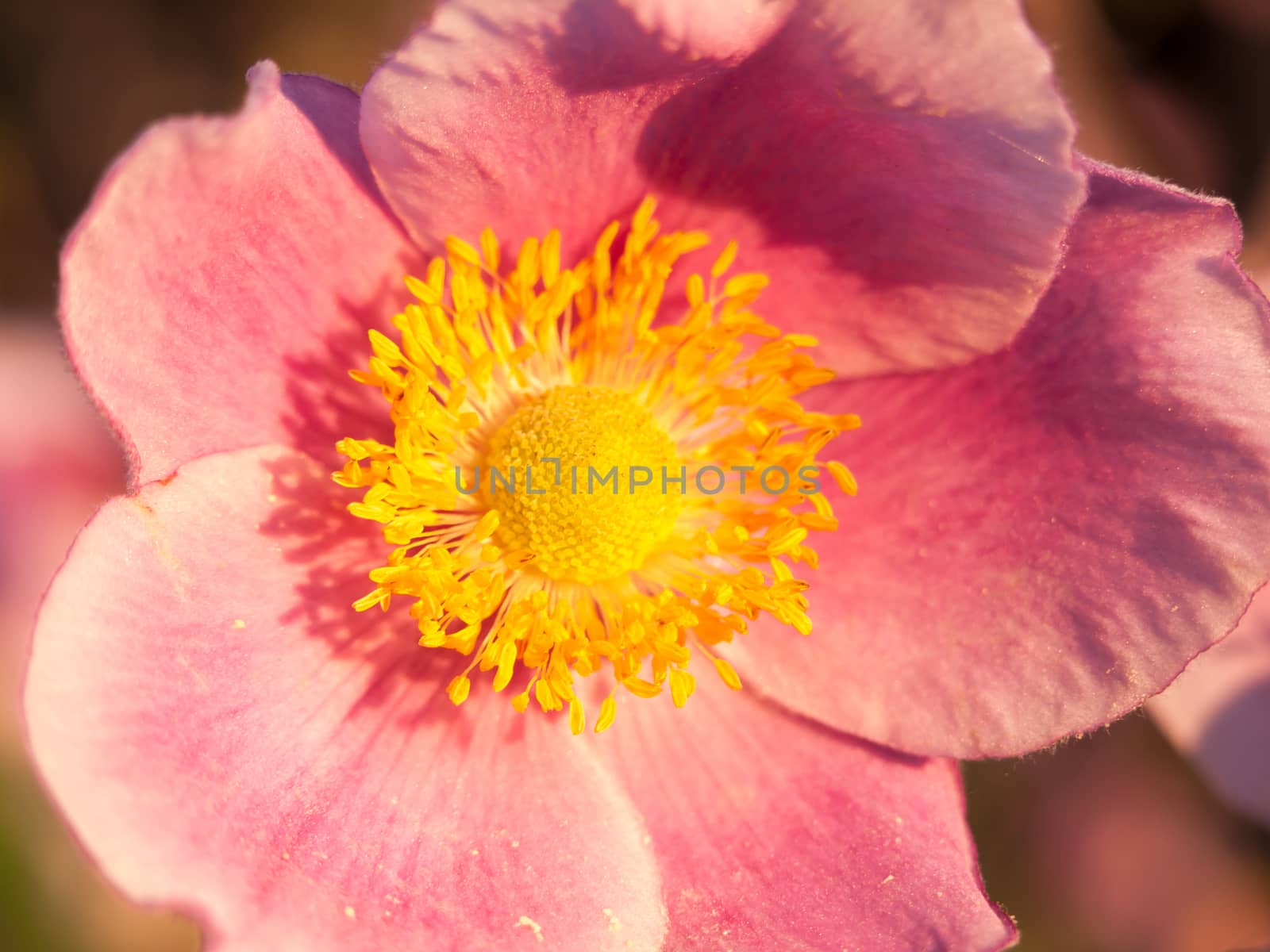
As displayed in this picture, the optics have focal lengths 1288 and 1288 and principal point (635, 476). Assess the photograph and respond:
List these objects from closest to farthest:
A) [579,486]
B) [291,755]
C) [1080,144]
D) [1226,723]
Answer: [291,755] < [579,486] < [1226,723] < [1080,144]

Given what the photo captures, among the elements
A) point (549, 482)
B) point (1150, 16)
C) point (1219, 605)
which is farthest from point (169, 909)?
point (1150, 16)

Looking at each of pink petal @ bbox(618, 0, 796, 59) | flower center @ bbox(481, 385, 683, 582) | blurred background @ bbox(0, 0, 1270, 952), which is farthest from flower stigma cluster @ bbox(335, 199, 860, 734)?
blurred background @ bbox(0, 0, 1270, 952)

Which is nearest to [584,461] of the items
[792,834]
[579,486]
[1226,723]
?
[579,486]

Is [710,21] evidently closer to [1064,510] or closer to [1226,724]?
[1064,510]

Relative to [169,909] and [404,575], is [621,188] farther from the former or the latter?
[169,909]

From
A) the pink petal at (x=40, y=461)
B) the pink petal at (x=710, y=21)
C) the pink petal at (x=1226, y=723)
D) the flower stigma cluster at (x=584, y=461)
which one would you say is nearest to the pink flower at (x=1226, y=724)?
the pink petal at (x=1226, y=723)

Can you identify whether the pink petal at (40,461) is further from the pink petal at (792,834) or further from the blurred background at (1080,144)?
the pink petal at (792,834)
